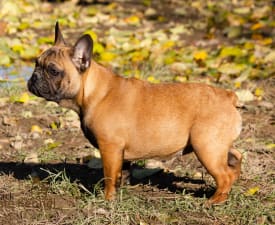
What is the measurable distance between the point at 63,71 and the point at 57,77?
0.07 meters

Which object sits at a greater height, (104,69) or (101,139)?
(104,69)

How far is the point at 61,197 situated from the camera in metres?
5.04

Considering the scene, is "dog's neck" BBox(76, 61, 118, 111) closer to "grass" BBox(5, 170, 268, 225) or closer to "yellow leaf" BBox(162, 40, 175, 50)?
"grass" BBox(5, 170, 268, 225)

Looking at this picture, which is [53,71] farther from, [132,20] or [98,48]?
[132,20]

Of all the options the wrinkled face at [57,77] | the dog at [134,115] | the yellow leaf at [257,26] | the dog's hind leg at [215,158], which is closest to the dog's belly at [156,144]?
the dog at [134,115]

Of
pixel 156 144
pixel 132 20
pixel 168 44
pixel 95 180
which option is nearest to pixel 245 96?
pixel 168 44

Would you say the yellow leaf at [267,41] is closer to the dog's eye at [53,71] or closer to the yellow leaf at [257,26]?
the yellow leaf at [257,26]

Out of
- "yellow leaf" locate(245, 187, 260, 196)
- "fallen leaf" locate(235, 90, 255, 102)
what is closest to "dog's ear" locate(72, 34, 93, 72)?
"yellow leaf" locate(245, 187, 260, 196)

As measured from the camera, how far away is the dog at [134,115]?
4781 millimetres

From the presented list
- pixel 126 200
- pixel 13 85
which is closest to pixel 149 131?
pixel 126 200

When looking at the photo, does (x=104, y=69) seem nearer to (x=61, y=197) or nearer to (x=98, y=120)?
(x=98, y=120)

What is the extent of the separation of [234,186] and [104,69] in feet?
4.82

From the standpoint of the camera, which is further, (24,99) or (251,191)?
(24,99)

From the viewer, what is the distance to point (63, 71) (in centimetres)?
481
